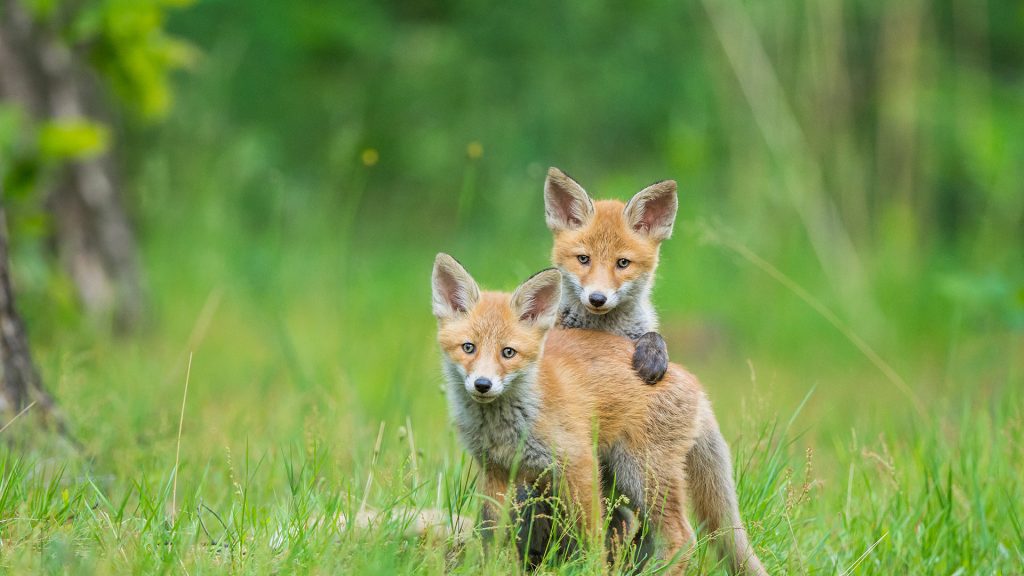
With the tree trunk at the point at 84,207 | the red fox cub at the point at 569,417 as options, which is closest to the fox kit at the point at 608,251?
the red fox cub at the point at 569,417

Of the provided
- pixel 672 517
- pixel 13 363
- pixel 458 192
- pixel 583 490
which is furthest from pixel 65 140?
pixel 458 192

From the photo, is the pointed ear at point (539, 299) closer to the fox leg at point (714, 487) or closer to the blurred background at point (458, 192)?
the fox leg at point (714, 487)

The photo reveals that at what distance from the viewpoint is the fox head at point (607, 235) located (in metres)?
4.06

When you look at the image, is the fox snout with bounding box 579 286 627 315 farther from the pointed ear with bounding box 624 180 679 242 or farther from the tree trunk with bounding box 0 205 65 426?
the tree trunk with bounding box 0 205 65 426

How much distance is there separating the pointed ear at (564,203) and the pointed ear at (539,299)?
1.87ft

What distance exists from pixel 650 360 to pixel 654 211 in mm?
677

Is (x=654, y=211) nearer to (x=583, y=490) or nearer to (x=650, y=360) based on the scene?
(x=650, y=360)

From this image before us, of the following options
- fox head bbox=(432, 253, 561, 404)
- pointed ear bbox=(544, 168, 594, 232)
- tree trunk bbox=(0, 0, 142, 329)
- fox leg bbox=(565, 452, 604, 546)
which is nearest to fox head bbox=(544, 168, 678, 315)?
→ pointed ear bbox=(544, 168, 594, 232)

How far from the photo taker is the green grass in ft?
10.9

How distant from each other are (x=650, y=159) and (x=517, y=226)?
2665 mm

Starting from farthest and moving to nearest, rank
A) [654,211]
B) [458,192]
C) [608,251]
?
[458,192] → [654,211] → [608,251]

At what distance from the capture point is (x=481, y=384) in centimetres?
345

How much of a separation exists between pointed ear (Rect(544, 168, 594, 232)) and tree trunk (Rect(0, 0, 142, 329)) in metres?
4.33

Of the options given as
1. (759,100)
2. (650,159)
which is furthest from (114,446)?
(650,159)
